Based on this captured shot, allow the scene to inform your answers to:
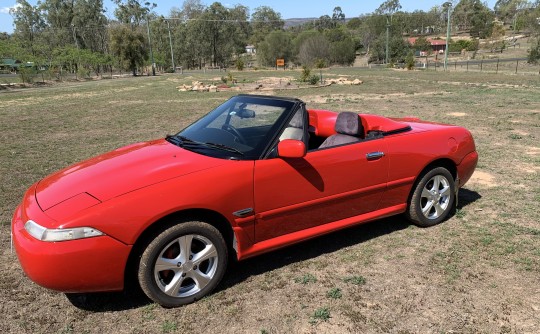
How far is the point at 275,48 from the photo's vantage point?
3324 inches

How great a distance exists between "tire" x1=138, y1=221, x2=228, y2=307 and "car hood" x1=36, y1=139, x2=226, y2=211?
16.2 inches

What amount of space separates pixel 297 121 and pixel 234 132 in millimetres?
581

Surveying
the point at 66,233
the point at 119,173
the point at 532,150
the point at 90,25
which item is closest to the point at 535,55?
the point at 532,150

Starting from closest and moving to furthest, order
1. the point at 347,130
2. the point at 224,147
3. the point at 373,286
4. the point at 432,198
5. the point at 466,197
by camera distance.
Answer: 1. the point at 373,286
2. the point at 224,147
3. the point at 347,130
4. the point at 432,198
5. the point at 466,197

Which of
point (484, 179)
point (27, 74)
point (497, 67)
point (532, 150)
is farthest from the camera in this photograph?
point (27, 74)

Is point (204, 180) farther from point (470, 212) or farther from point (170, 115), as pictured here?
point (170, 115)

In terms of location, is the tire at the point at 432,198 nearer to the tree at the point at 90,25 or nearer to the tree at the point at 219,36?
the tree at the point at 219,36

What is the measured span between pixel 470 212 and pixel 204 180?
3.17 m

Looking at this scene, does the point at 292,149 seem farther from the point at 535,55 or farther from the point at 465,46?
the point at 465,46

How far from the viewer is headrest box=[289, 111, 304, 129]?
3.47 meters

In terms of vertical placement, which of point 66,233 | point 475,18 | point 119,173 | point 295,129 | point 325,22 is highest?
point 325,22

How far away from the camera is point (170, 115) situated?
45.0ft

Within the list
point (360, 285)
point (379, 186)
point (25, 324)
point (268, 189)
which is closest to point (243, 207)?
point (268, 189)

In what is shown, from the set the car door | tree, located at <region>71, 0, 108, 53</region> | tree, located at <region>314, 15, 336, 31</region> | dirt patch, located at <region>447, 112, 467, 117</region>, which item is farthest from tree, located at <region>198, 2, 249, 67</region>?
the car door
